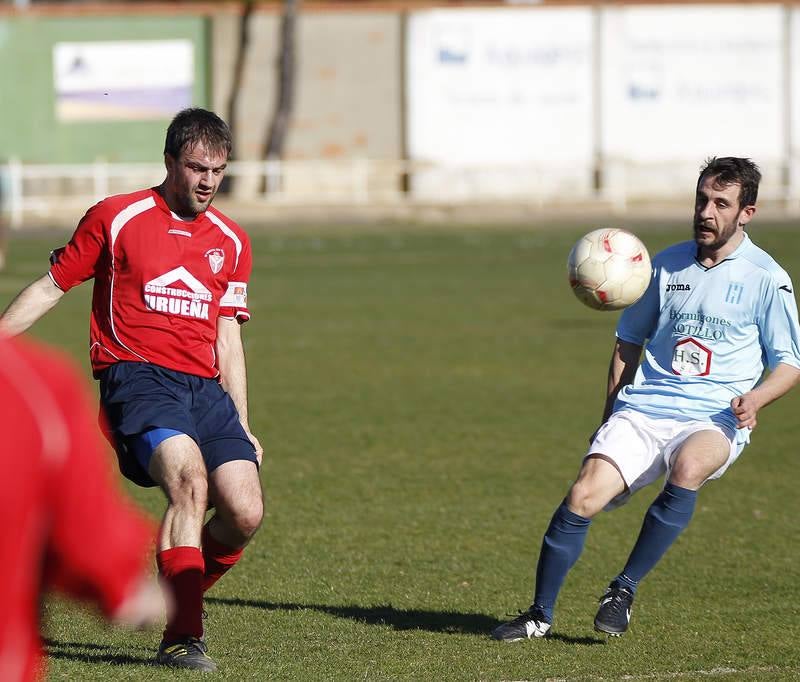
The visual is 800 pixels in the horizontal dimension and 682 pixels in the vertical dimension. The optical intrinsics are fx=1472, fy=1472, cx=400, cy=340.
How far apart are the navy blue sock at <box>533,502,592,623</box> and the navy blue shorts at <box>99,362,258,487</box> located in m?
1.19

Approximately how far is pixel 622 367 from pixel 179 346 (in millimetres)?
1798

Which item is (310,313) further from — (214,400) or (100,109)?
(100,109)

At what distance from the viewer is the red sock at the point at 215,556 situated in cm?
561

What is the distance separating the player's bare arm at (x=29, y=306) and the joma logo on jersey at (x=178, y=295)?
1.12 ft

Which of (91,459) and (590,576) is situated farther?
(590,576)

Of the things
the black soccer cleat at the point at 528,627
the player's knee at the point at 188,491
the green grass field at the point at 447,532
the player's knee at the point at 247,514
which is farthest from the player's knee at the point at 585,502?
the player's knee at the point at 188,491

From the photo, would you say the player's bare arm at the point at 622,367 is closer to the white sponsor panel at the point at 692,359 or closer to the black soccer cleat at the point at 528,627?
the white sponsor panel at the point at 692,359

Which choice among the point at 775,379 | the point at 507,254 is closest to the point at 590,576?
the point at 775,379

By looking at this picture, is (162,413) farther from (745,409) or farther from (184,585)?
(745,409)

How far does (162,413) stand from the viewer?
523cm

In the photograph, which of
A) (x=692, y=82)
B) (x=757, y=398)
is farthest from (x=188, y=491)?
(x=692, y=82)

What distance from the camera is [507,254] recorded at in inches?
1049

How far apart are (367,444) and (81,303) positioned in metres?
10.5

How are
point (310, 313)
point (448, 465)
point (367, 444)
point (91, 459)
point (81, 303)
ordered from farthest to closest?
1. point (81, 303)
2. point (310, 313)
3. point (367, 444)
4. point (448, 465)
5. point (91, 459)
